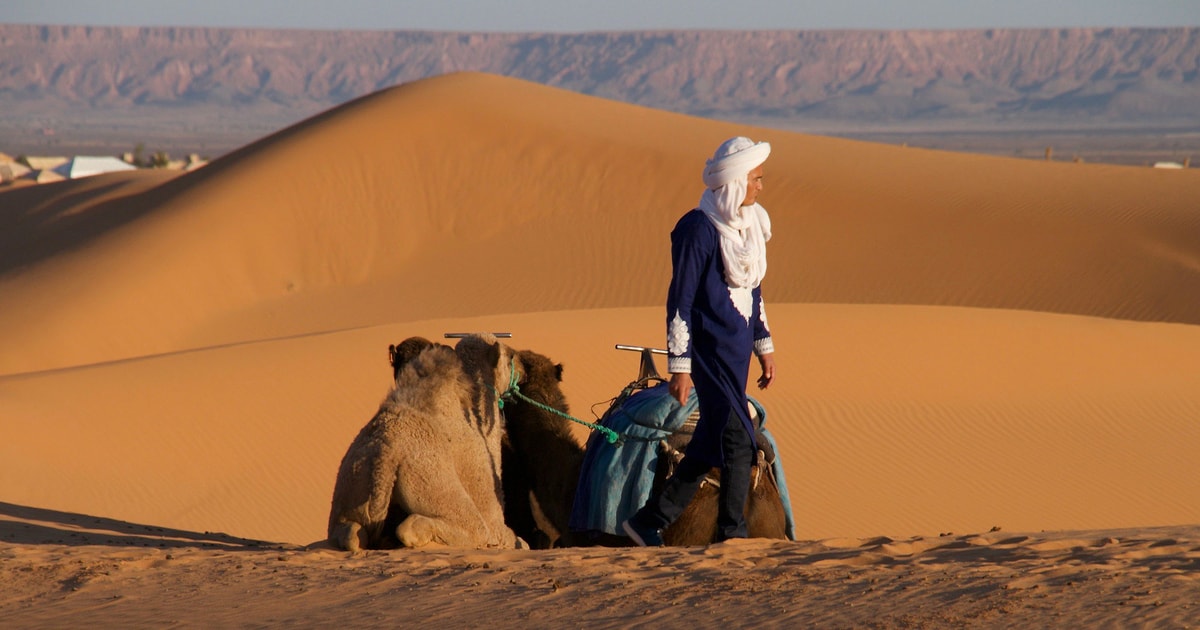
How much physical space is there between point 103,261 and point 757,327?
21467mm

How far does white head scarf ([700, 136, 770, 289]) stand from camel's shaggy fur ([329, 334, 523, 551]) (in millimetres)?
1178

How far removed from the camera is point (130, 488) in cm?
1058

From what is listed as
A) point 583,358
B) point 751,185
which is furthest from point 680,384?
point 583,358

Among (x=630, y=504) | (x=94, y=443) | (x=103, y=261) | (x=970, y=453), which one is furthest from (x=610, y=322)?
(x=103, y=261)

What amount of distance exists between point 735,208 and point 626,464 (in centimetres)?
129

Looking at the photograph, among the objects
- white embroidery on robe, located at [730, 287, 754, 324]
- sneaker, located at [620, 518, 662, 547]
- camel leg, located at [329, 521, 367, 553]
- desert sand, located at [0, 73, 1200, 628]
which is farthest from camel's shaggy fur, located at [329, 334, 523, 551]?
white embroidery on robe, located at [730, 287, 754, 324]

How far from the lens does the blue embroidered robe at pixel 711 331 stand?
18.9 ft

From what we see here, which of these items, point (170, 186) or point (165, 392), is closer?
point (165, 392)

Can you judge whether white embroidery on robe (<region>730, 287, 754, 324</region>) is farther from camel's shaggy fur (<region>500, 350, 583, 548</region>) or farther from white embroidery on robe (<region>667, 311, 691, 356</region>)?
camel's shaggy fur (<region>500, 350, 583, 548</region>)

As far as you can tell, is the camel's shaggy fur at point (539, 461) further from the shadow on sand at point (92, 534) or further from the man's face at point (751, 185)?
the man's face at point (751, 185)

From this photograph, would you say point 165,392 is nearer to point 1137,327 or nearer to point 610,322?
point 610,322

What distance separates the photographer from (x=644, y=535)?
19.8ft

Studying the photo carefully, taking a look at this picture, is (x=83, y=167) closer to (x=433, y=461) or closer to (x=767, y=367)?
(x=433, y=461)

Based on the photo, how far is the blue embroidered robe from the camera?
18.9 feet
